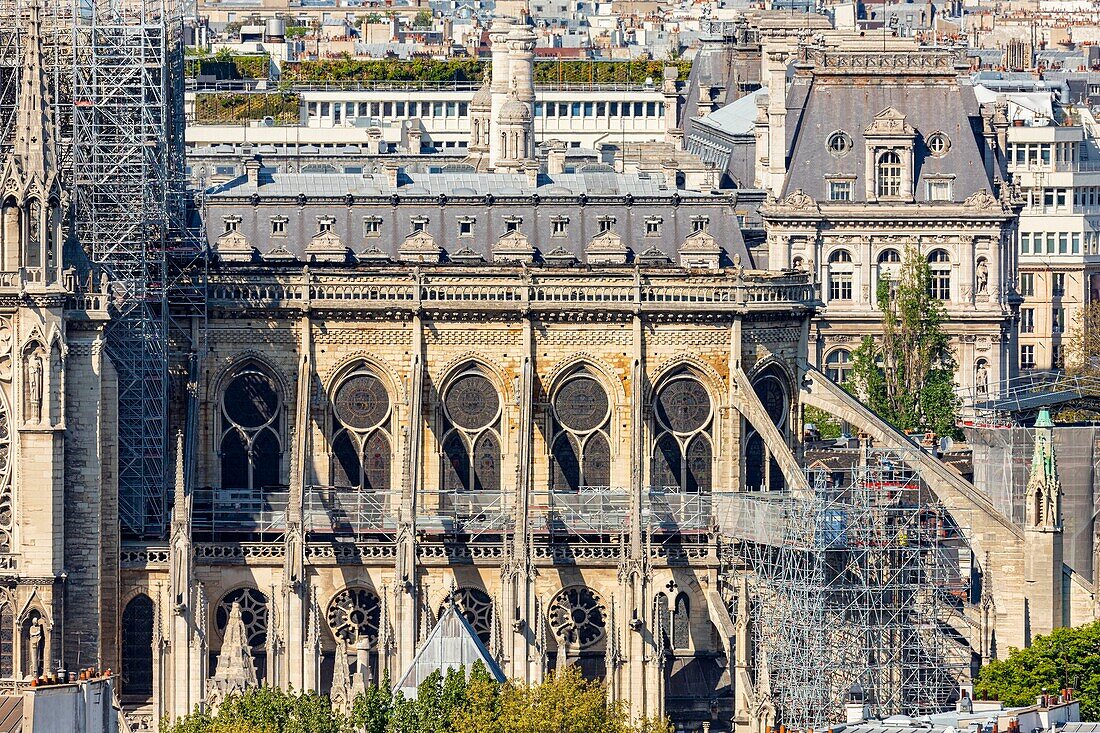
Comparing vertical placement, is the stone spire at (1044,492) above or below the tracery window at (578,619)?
above

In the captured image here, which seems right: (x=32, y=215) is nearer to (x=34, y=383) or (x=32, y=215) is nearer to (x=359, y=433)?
(x=34, y=383)

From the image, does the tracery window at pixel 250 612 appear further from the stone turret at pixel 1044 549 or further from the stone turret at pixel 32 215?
the stone turret at pixel 1044 549

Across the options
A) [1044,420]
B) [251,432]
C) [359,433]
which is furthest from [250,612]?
[1044,420]

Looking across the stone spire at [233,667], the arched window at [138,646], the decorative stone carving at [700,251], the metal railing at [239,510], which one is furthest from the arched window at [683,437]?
the stone spire at [233,667]

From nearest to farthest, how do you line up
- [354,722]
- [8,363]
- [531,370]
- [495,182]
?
[354,722] < [8,363] < [531,370] < [495,182]

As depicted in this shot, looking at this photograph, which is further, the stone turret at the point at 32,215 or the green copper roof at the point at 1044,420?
the green copper roof at the point at 1044,420

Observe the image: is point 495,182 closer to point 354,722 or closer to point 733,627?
point 733,627

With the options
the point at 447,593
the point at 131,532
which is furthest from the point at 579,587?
the point at 131,532
